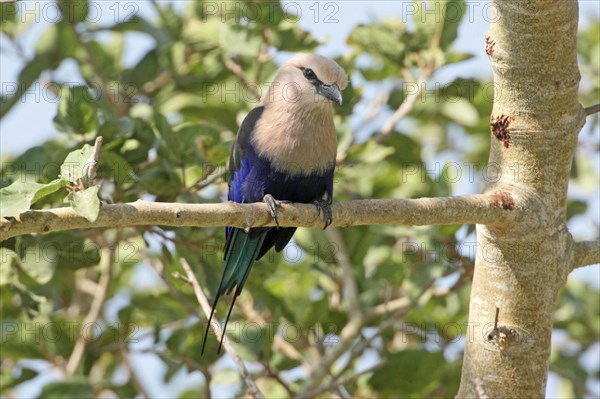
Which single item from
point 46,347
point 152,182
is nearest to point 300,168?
point 152,182

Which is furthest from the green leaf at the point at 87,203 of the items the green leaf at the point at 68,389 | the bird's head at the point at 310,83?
the bird's head at the point at 310,83

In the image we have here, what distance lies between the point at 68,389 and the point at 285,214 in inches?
60.7

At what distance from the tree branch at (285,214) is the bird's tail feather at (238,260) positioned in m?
0.94

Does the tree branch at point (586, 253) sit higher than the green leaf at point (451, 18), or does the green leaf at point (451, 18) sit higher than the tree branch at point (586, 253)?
the green leaf at point (451, 18)

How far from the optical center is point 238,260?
13.1 feet

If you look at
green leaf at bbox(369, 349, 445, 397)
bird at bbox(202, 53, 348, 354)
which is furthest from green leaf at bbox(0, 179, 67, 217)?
green leaf at bbox(369, 349, 445, 397)

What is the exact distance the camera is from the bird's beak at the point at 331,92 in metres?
4.16

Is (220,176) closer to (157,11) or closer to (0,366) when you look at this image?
(157,11)

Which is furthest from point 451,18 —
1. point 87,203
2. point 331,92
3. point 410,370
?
point 87,203

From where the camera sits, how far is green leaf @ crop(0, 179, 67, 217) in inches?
98.5

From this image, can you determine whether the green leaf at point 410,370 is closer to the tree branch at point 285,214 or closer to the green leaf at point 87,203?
the tree branch at point 285,214

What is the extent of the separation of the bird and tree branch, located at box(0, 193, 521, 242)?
91cm

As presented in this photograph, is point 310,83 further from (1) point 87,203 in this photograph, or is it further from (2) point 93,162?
(1) point 87,203

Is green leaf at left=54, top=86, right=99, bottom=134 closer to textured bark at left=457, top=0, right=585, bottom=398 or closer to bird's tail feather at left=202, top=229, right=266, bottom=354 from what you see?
bird's tail feather at left=202, top=229, right=266, bottom=354
